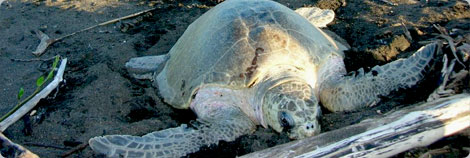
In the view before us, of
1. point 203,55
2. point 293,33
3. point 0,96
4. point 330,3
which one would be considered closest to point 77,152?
point 203,55

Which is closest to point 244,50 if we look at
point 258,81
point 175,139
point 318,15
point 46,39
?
point 258,81

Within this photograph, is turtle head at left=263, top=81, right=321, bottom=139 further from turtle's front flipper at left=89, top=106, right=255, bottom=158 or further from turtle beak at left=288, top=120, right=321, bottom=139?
turtle's front flipper at left=89, top=106, right=255, bottom=158

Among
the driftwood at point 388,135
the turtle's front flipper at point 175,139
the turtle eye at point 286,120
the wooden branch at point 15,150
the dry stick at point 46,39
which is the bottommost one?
the dry stick at point 46,39

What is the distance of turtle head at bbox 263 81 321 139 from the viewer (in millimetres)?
2641

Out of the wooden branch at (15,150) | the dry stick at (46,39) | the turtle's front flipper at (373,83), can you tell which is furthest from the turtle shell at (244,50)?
the dry stick at (46,39)

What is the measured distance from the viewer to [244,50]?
3.14m

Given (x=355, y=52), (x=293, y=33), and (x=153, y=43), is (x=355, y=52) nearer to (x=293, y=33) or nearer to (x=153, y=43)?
(x=293, y=33)

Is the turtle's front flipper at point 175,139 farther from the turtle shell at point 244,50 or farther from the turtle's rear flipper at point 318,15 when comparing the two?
the turtle's rear flipper at point 318,15

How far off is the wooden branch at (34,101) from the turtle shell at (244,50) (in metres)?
0.82

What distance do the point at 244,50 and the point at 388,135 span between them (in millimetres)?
1183

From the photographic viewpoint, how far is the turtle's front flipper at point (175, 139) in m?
2.66

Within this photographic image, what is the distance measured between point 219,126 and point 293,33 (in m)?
0.89

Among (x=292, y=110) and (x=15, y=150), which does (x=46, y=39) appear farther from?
(x=292, y=110)

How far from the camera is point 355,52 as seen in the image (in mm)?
3771
